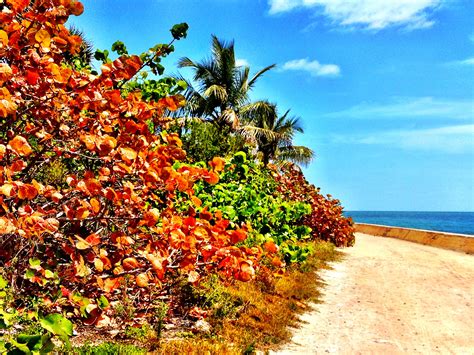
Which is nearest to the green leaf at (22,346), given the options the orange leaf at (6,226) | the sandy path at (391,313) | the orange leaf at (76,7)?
the orange leaf at (6,226)

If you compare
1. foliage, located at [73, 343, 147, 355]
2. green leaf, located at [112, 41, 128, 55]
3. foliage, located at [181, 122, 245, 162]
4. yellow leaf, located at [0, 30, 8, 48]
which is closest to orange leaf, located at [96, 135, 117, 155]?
yellow leaf, located at [0, 30, 8, 48]

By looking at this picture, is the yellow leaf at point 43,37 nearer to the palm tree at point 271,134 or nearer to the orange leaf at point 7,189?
the orange leaf at point 7,189

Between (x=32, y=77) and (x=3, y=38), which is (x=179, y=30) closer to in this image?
(x=32, y=77)

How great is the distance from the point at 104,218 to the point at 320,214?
14.1m

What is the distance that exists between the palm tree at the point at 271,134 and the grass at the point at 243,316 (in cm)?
2270

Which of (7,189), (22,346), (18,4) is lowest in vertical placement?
(22,346)

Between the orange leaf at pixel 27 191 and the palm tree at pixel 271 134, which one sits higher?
the palm tree at pixel 271 134

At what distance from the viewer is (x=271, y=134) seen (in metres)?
32.7

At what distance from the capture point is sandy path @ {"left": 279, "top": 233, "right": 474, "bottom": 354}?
202 inches

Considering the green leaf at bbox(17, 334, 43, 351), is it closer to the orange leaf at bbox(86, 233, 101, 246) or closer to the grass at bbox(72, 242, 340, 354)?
the orange leaf at bbox(86, 233, 101, 246)

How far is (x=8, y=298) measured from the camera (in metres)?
3.81

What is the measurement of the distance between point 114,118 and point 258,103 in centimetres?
2882

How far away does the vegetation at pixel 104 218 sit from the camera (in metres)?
2.60

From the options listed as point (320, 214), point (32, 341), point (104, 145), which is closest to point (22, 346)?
point (32, 341)
